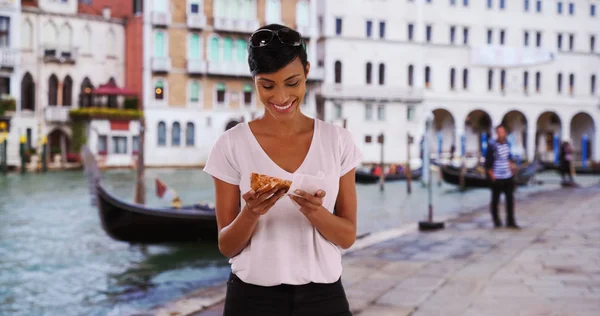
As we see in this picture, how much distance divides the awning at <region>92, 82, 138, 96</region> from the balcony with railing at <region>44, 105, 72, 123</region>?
3.89 feet

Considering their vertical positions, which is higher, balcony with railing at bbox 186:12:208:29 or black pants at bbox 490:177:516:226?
balcony with railing at bbox 186:12:208:29

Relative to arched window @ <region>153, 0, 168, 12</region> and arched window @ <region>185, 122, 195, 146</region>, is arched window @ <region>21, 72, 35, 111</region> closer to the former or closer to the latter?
arched window @ <region>153, 0, 168, 12</region>

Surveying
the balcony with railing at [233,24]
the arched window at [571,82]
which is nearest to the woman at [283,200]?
the balcony with railing at [233,24]

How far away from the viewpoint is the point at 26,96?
25375 millimetres

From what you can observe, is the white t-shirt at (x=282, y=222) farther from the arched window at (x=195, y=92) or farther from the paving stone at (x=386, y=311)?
the arched window at (x=195, y=92)

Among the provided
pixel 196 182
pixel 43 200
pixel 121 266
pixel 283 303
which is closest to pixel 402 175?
pixel 196 182

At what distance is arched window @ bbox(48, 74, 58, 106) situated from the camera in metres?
25.9

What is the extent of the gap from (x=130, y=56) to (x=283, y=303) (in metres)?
26.6

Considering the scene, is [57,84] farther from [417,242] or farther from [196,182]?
[417,242]

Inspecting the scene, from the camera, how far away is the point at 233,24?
27.7m

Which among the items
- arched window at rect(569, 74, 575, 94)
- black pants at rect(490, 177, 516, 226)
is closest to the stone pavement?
black pants at rect(490, 177, 516, 226)

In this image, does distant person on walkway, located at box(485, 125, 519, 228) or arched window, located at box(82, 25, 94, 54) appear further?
arched window, located at box(82, 25, 94, 54)

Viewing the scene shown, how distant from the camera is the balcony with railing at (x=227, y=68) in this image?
27.4 metres

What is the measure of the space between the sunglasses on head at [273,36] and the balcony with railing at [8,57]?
979 inches
